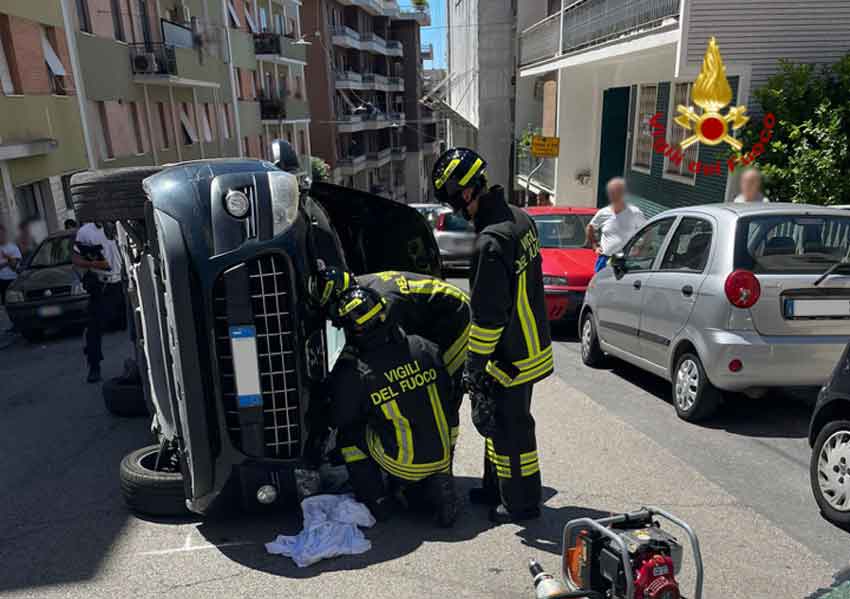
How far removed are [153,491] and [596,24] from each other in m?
14.3

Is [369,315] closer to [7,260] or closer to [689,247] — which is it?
[689,247]

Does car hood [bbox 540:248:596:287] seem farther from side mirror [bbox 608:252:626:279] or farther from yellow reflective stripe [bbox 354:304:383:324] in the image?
yellow reflective stripe [bbox 354:304:383:324]

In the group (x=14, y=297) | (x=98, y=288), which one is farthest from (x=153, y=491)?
(x=14, y=297)

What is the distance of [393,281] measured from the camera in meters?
3.86

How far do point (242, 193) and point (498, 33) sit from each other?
23.7 meters

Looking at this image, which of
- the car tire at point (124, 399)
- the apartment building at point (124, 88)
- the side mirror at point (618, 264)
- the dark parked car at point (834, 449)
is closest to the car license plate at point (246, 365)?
the car tire at point (124, 399)

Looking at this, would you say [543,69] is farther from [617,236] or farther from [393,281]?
[393,281]

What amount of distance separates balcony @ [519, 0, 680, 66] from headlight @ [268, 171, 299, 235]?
31.6 ft

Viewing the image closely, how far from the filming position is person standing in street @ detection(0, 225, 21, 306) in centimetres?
1114

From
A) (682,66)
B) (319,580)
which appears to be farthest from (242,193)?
(682,66)

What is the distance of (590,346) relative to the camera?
709cm

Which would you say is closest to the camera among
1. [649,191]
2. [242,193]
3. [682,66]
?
[242,193]

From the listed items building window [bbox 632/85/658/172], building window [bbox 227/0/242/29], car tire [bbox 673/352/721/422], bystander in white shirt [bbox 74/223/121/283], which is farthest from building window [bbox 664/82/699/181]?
building window [bbox 227/0/242/29]

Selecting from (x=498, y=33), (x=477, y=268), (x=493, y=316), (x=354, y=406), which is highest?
(x=498, y=33)
